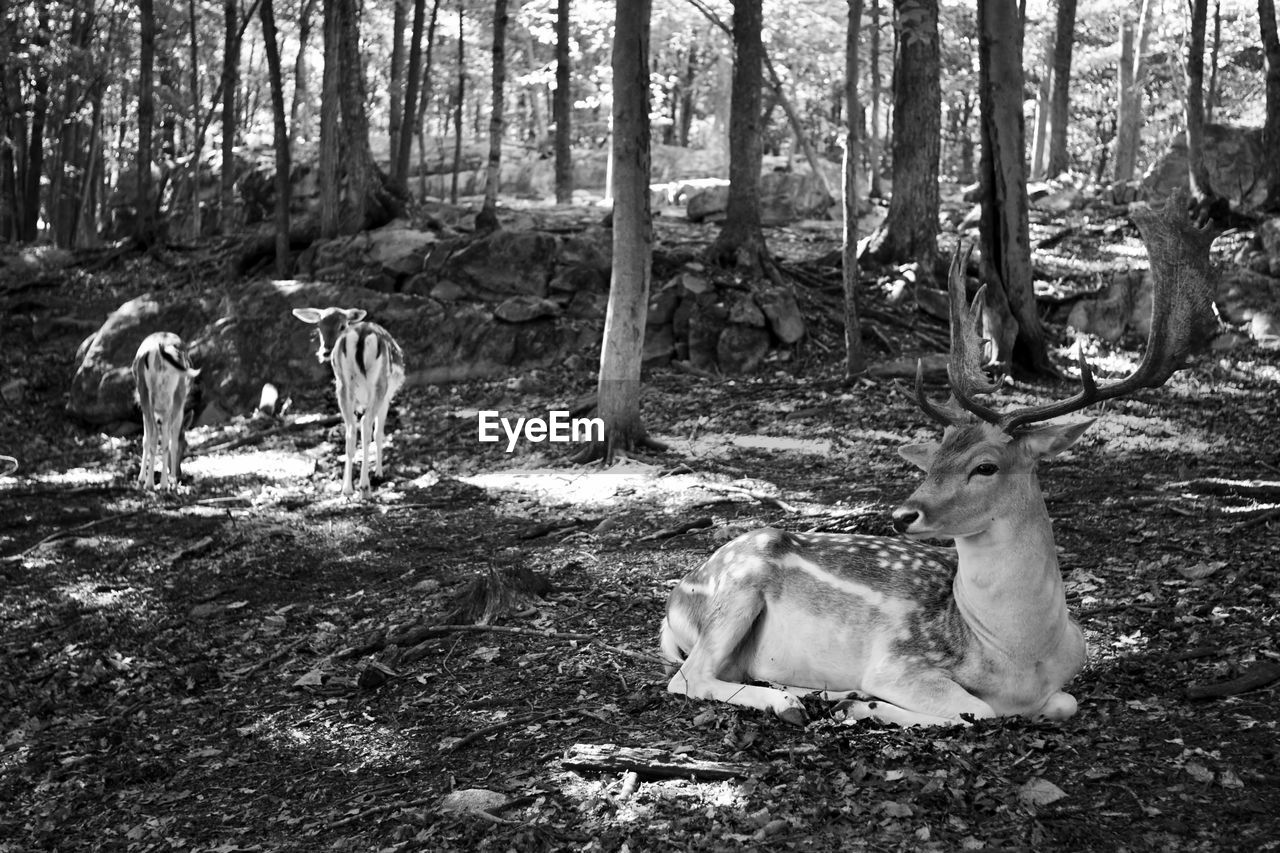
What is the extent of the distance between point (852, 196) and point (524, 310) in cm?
558

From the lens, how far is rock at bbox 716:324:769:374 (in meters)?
16.4

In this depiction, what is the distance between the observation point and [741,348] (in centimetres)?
1652

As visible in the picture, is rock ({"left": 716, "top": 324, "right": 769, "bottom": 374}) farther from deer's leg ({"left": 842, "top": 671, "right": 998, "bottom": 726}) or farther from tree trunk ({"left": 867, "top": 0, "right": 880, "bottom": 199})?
deer's leg ({"left": 842, "top": 671, "right": 998, "bottom": 726})

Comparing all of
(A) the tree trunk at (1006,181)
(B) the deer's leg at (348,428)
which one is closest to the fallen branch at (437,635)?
(B) the deer's leg at (348,428)

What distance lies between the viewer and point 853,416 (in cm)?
1328

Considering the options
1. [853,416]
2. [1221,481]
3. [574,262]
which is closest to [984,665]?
[1221,481]

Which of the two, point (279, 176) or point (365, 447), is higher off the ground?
point (279, 176)

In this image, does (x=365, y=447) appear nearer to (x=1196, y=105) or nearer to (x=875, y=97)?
(x=875, y=97)

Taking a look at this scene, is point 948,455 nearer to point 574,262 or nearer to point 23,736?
point 23,736

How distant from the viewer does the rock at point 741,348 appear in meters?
16.4

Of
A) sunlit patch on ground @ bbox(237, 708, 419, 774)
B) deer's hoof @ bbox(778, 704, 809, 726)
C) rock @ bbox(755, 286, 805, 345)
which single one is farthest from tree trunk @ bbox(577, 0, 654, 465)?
deer's hoof @ bbox(778, 704, 809, 726)

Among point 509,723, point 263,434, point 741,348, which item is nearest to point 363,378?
point 263,434

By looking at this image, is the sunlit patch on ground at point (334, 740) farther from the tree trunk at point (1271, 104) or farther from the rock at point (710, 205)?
the rock at point (710, 205)

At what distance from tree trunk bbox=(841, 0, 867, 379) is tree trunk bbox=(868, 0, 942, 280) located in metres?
2.58
